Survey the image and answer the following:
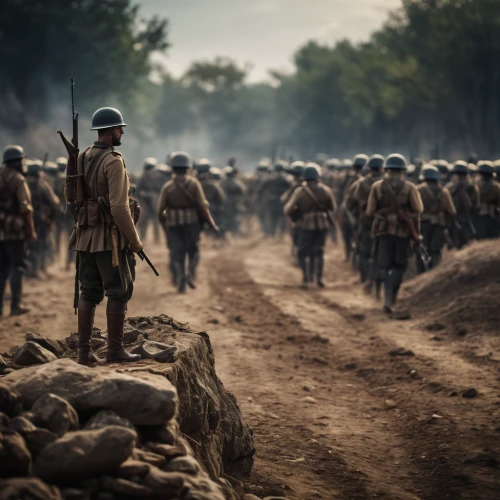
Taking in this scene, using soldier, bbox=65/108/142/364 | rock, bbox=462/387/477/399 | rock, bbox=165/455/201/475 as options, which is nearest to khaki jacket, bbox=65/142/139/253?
soldier, bbox=65/108/142/364

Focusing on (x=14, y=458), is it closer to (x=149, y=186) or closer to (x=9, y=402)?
(x=9, y=402)

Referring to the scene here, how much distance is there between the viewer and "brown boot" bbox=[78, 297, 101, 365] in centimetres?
673

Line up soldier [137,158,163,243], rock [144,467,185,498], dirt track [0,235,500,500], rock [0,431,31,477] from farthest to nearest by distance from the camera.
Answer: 1. soldier [137,158,163,243]
2. dirt track [0,235,500,500]
3. rock [144,467,185,498]
4. rock [0,431,31,477]

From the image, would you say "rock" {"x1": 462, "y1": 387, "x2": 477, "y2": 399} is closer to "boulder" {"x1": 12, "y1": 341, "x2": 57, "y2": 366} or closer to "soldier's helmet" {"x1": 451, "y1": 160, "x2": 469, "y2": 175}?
"boulder" {"x1": 12, "y1": 341, "x2": 57, "y2": 366}

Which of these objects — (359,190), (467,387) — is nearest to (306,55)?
(359,190)

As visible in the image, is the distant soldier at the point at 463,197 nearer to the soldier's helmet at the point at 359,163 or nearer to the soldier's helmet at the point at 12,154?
the soldier's helmet at the point at 359,163

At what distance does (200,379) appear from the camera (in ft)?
22.2

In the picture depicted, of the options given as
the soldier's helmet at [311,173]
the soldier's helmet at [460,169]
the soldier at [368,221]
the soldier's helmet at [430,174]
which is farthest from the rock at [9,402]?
the soldier's helmet at [460,169]

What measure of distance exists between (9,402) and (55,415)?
12.2 inches

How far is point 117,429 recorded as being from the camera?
5.00 meters

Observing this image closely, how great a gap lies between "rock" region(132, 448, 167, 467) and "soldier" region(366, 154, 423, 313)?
28.0 feet

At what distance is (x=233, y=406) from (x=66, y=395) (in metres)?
2.02

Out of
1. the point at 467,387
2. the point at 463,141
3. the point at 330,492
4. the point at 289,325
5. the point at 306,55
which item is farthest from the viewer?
the point at 306,55

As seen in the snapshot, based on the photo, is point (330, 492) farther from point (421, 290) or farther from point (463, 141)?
point (463, 141)
